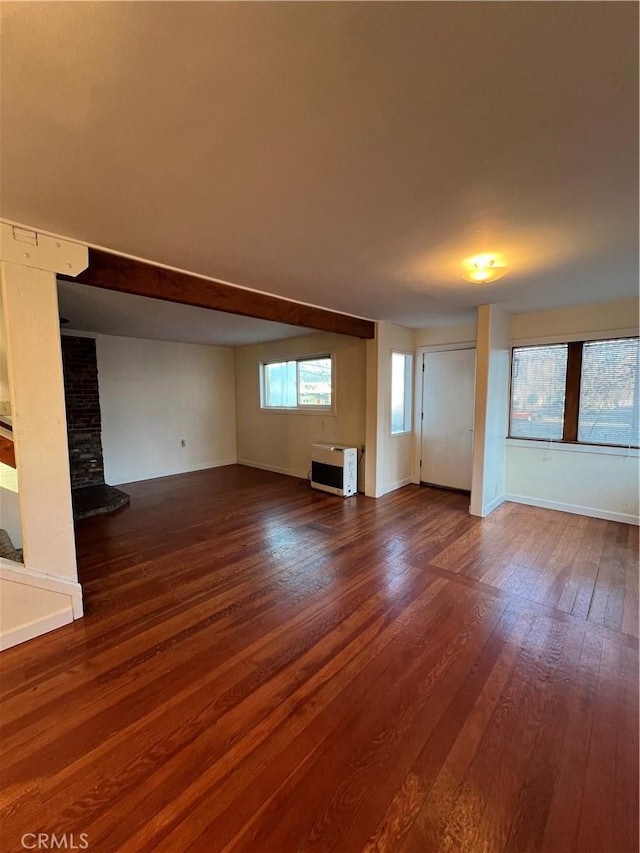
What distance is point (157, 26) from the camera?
0.92 m

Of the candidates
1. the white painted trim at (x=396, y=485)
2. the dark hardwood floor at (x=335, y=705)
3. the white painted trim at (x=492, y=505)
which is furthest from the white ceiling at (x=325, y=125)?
the white painted trim at (x=396, y=485)

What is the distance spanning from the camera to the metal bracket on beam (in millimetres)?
1946

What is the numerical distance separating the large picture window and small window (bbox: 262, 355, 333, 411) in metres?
2.60

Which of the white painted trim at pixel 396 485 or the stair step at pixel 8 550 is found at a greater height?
the stair step at pixel 8 550

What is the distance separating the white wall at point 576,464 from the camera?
3707 millimetres

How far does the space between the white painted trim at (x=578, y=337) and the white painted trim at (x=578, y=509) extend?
1884 millimetres

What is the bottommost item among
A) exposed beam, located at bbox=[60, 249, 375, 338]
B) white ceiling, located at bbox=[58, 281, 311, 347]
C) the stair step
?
the stair step

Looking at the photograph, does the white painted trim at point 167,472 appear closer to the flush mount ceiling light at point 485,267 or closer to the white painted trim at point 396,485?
the white painted trim at point 396,485

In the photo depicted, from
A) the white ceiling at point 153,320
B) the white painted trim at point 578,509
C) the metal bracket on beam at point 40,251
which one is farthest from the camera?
the white painted trim at point 578,509

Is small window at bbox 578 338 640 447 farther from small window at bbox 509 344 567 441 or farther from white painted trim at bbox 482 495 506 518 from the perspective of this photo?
white painted trim at bbox 482 495 506 518

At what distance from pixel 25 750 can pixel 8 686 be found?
0.48 m

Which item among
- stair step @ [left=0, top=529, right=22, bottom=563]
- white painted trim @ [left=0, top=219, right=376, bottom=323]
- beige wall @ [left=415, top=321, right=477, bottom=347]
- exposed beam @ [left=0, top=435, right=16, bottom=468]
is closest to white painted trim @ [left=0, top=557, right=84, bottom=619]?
stair step @ [left=0, top=529, right=22, bottom=563]

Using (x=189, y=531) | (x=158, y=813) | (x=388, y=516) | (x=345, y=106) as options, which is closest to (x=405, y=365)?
(x=388, y=516)

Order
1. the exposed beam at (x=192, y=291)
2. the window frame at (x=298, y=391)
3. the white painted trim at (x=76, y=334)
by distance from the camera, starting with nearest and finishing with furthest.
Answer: the exposed beam at (x=192, y=291)
the white painted trim at (x=76, y=334)
the window frame at (x=298, y=391)
